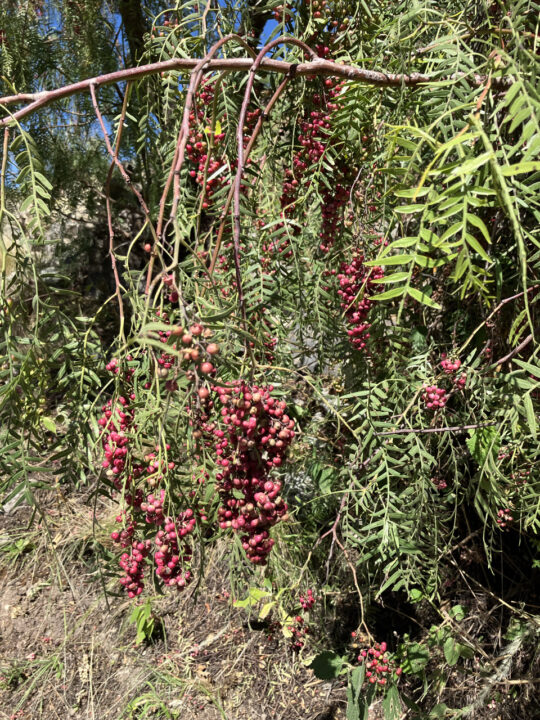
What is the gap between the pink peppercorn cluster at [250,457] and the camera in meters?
0.68

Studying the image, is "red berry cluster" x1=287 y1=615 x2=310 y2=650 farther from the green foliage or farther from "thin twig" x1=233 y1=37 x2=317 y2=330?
"thin twig" x1=233 y1=37 x2=317 y2=330

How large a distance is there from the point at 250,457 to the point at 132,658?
2047mm

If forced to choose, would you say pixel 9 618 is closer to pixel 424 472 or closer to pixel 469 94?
pixel 424 472

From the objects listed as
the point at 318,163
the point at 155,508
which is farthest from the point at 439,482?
the point at 155,508

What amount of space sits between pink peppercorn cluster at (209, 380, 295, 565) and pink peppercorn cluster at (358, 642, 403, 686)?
98 cm

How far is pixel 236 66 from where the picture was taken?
0.81 metres

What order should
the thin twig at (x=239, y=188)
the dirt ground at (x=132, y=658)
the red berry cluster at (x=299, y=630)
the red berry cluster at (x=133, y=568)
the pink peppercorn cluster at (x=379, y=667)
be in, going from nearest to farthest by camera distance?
the thin twig at (x=239, y=188), the red berry cluster at (x=133, y=568), the pink peppercorn cluster at (x=379, y=667), the red berry cluster at (x=299, y=630), the dirt ground at (x=132, y=658)

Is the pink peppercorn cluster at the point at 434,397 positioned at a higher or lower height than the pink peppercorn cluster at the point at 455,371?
lower

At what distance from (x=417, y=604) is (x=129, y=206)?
288 centimetres

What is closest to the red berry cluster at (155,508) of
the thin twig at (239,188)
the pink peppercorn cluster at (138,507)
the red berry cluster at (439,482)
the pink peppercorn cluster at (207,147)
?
the pink peppercorn cluster at (138,507)

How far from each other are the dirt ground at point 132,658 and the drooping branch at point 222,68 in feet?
5.47

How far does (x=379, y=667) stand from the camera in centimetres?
149

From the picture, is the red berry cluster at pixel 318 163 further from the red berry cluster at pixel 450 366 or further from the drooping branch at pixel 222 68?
the red berry cluster at pixel 450 366

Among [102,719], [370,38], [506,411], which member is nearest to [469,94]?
[506,411]
